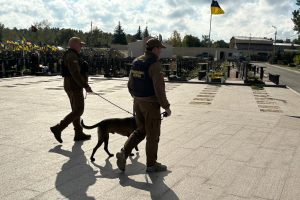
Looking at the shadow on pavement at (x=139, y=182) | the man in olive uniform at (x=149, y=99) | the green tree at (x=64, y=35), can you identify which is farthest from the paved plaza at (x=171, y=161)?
the green tree at (x=64, y=35)

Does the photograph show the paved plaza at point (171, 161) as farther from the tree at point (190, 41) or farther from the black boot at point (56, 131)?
the tree at point (190, 41)

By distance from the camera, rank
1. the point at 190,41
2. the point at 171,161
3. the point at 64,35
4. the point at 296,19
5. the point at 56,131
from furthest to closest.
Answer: the point at 190,41, the point at 64,35, the point at 296,19, the point at 56,131, the point at 171,161

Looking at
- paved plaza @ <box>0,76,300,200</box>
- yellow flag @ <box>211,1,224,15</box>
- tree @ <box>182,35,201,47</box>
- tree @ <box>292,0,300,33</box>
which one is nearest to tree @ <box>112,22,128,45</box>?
tree @ <box>182,35,201,47</box>

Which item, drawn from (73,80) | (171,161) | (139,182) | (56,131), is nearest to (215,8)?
(73,80)

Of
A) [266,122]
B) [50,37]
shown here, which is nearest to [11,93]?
[266,122]

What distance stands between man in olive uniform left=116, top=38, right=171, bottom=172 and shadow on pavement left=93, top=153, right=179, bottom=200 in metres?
Answer: 0.12

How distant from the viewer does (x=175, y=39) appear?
360 ft

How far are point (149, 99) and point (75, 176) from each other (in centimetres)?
141

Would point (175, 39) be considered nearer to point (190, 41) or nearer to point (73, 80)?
point (190, 41)

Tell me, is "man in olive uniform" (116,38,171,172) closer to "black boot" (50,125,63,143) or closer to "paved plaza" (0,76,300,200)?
"paved plaza" (0,76,300,200)

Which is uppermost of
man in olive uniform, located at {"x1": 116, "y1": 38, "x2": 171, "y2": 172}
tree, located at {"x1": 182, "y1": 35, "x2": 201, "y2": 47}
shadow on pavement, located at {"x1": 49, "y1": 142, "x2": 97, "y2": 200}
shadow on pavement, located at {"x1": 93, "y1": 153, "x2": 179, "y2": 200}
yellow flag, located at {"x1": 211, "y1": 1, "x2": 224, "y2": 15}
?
tree, located at {"x1": 182, "y1": 35, "x2": 201, "y2": 47}

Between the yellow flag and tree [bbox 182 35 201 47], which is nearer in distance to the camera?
the yellow flag

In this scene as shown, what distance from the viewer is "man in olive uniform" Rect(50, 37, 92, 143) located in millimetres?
6230

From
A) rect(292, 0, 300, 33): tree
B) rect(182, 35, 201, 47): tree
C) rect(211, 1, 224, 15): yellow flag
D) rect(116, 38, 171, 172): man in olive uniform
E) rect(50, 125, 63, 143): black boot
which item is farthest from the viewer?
rect(182, 35, 201, 47): tree
